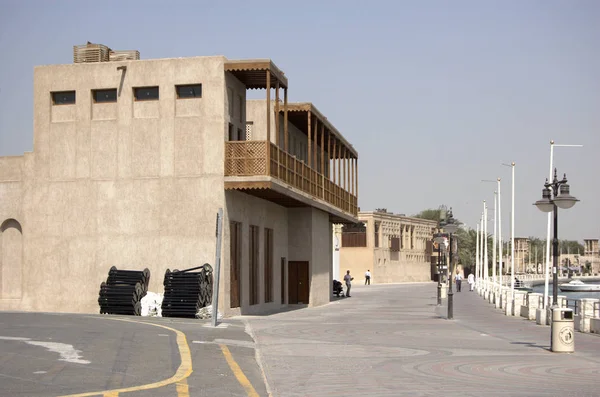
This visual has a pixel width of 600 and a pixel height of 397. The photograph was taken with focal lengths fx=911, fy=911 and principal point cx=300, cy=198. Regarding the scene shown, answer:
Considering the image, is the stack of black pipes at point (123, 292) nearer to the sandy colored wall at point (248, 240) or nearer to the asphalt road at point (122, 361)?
the sandy colored wall at point (248, 240)

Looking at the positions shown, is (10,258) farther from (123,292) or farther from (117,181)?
(123,292)

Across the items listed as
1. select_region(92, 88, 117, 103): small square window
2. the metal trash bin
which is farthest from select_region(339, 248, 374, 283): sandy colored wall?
the metal trash bin

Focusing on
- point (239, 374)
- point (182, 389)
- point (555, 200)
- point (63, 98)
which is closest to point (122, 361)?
point (239, 374)

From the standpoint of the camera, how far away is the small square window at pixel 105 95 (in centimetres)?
3491

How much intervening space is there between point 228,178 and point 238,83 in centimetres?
458

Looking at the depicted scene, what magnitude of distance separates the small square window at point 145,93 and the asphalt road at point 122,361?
41.1 feet

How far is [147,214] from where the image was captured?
34000 mm

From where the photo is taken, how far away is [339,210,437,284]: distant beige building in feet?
347

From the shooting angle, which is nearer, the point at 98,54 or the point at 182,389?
the point at 182,389

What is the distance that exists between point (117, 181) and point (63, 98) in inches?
162

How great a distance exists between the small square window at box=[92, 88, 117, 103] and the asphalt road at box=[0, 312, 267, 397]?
12.9 meters

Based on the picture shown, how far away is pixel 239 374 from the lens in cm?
1461

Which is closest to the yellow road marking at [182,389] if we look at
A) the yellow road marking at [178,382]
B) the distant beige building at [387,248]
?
the yellow road marking at [178,382]

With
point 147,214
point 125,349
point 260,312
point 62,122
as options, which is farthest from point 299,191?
point 125,349
